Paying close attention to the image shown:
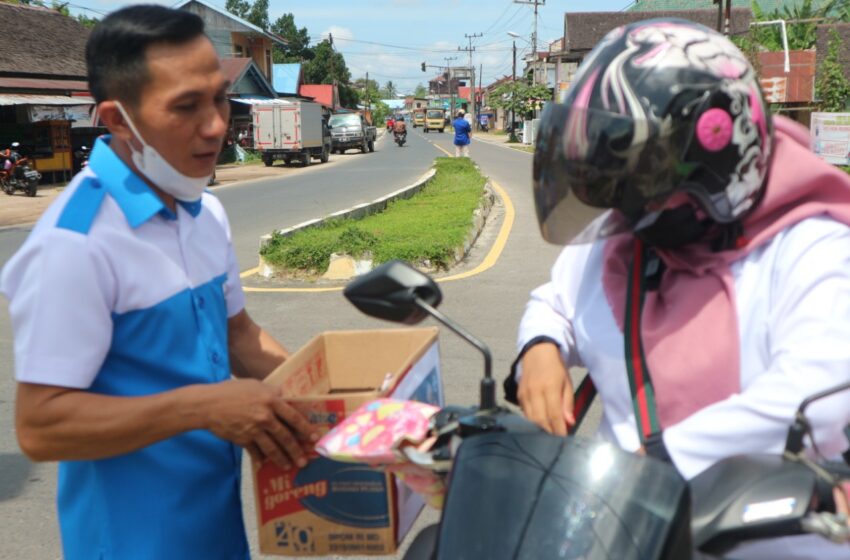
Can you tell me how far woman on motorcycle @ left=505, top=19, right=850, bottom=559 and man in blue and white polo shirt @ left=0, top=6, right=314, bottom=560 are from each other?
2.20 feet

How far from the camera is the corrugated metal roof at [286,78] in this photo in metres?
56.6

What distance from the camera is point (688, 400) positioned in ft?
5.10

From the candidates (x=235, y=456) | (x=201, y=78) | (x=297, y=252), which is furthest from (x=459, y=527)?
(x=297, y=252)

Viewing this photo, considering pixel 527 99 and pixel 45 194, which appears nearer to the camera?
pixel 45 194

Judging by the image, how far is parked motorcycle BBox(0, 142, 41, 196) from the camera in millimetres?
20016

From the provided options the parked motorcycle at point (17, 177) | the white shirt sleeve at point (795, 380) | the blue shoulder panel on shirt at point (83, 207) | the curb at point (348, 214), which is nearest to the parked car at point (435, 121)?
the curb at point (348, 214)

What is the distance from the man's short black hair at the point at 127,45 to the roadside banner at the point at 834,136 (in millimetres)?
13830

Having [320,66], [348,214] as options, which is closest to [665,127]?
[348,214]

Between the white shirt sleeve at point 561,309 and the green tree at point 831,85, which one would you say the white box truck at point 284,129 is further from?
the white shirt sleeve at point 561,309

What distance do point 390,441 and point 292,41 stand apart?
326 ft

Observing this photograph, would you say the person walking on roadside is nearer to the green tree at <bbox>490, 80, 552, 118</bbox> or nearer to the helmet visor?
the helmet visor

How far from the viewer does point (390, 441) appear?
1.48 m

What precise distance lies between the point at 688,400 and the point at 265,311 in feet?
20.6

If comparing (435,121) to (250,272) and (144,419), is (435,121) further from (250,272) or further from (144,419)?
(144,419)
